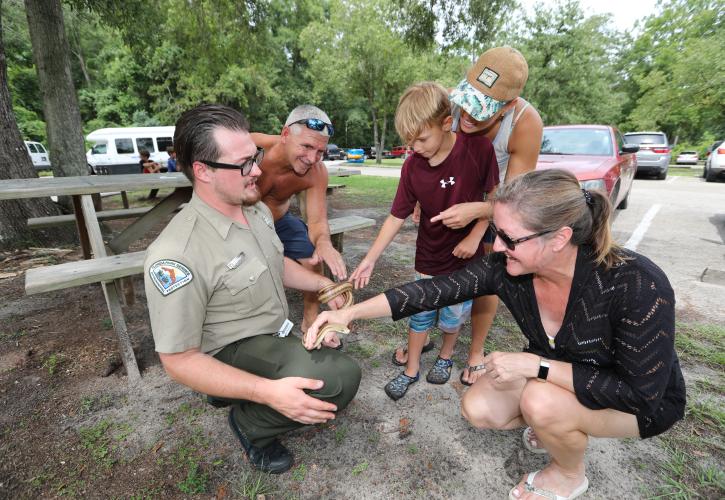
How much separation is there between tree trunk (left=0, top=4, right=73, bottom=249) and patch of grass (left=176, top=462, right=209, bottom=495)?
16.9ft

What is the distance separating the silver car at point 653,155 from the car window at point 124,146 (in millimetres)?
21870

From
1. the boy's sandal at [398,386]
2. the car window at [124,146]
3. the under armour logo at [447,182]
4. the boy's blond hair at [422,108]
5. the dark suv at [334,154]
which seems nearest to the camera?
the boy's blond hair at [422,108]

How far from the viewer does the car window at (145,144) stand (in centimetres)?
1844

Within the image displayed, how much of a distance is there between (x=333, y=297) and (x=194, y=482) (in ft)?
3.64

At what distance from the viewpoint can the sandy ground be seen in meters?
1.78

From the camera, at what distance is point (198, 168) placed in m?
1.66

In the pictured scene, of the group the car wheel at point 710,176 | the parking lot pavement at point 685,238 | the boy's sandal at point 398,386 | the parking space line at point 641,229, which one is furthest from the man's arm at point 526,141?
the car wheel at point 710,176

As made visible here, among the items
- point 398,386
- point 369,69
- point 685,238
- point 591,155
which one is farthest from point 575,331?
point 369,69

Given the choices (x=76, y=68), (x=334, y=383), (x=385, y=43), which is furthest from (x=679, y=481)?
(x=76, y=68)

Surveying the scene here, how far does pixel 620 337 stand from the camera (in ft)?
4.79

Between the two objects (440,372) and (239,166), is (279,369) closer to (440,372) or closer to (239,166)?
(239,166)

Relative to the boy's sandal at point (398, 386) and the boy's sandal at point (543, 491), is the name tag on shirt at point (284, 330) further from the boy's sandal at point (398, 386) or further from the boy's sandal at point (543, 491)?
the boy's sandal at point (543, 491)

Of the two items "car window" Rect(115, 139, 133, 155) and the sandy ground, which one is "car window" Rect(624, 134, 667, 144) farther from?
"car window" Rect(115, 139, 133, 155)

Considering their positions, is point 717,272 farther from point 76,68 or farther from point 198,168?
point 76,68
